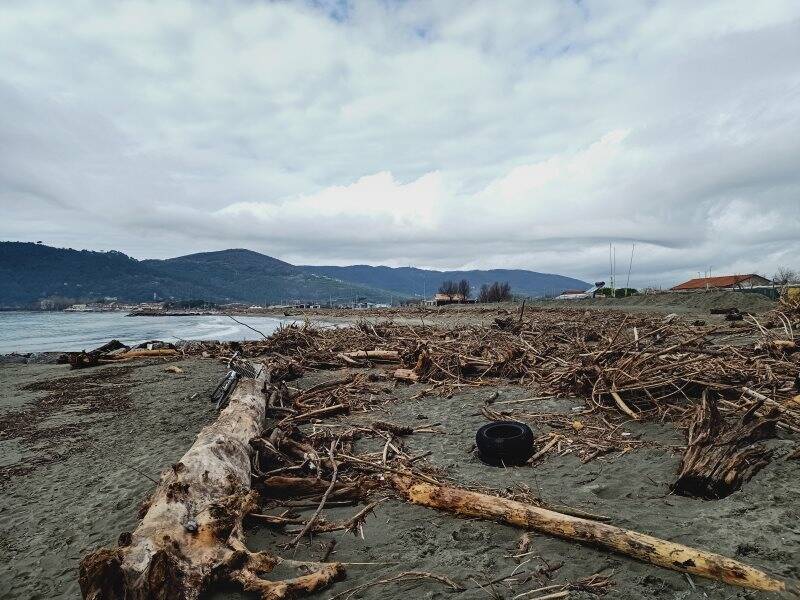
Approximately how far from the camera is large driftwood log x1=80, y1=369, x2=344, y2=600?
242 centimetres

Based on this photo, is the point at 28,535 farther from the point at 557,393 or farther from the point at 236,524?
the point at 557,393

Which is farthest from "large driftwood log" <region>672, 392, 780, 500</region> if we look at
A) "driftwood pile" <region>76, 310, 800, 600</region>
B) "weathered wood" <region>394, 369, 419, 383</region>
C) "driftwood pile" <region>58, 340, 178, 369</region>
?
"driftwood pile" <region>58, 340, 178, 369</region>

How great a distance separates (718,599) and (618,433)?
3429 millimetres

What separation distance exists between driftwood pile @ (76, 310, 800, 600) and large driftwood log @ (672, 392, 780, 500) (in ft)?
0.04

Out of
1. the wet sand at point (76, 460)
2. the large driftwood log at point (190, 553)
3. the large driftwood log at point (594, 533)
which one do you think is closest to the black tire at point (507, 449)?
the large driftwood log at point (594, 533)

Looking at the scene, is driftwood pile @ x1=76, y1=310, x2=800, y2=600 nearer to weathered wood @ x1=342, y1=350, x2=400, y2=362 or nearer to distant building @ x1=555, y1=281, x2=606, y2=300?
weathered wood @ x1=342, y1=350, x2=400, y2=362

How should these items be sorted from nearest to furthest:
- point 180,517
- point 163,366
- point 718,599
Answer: point 718,599
point 180,517
point 163,366

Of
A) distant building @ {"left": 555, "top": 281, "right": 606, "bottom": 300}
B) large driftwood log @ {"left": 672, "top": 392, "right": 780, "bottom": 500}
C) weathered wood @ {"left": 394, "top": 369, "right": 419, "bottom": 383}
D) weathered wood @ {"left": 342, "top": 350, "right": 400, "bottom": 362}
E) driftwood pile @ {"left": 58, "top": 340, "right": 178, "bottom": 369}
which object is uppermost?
distant building @ {"left": 555, "top": 281, "right": 606, "bottom": 300}

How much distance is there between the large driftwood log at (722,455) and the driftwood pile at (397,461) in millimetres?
11

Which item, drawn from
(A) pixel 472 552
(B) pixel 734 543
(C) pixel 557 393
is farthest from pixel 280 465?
(C) pixel 557 393

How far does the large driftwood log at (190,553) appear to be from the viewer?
242 cm

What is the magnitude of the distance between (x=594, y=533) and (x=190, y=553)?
2629mm

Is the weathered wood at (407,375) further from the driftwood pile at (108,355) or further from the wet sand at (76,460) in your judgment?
the driftwood pile at (108,355)

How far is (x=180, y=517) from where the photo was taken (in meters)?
2.96
